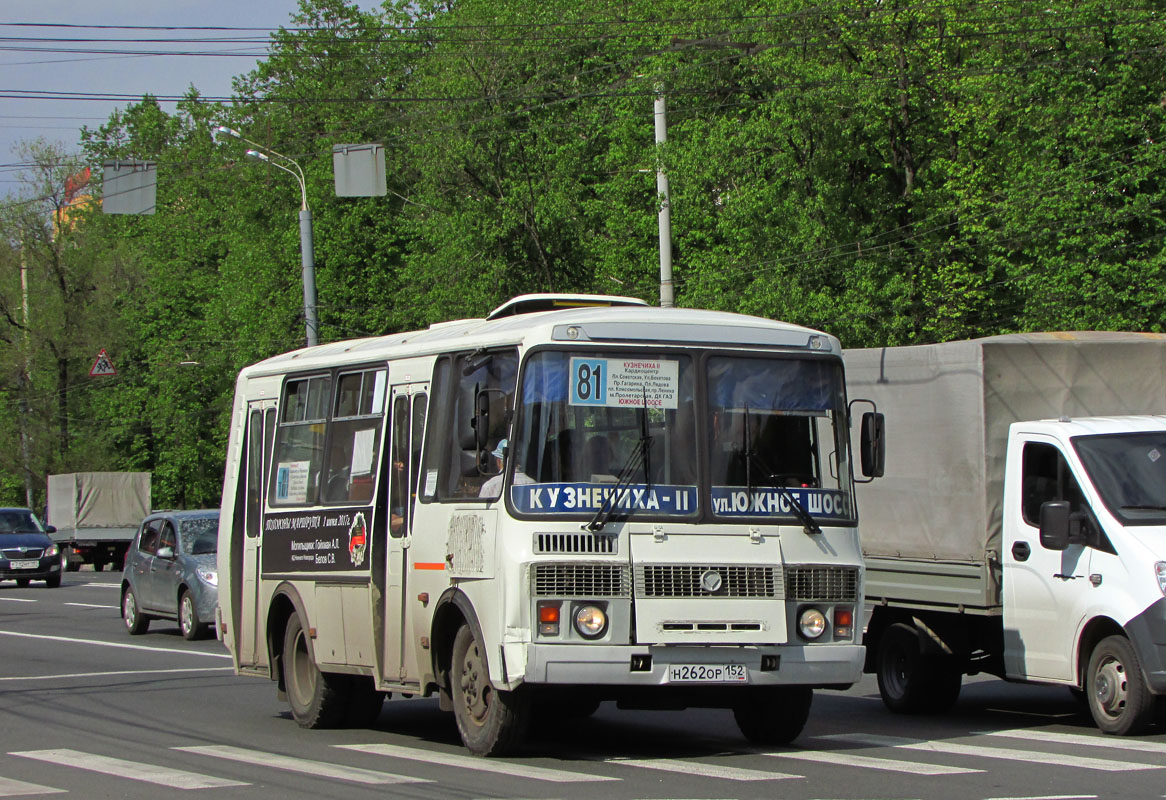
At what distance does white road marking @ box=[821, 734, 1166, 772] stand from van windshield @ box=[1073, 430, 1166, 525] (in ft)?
5.75

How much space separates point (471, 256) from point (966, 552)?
1283 inches

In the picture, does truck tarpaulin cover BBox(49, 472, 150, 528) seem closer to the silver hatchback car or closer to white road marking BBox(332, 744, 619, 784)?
the silver hatchback car

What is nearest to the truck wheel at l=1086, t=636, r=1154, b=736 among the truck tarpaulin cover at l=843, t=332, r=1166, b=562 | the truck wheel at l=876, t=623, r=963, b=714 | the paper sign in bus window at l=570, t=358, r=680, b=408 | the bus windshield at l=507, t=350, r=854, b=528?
the truck tarpaulin cover at l=843, t=332, r=1166, b=562

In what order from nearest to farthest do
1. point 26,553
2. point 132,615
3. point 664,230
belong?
point 132,615, point 664,230, point 26,553

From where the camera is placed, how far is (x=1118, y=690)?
10914 mm

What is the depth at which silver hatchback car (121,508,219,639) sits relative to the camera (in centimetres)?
2228

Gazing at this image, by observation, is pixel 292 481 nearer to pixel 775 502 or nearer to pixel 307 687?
pixel 307 687

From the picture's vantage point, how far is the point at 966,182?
119ft

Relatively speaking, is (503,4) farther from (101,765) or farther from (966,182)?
(101,765)

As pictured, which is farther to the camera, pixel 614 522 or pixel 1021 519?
pixel 1021 519

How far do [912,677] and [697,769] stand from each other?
371 cm

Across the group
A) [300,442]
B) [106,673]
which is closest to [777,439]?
[300,442]

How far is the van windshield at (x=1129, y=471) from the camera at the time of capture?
1104cm

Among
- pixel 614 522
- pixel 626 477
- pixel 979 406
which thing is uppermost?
pixel 979 406
